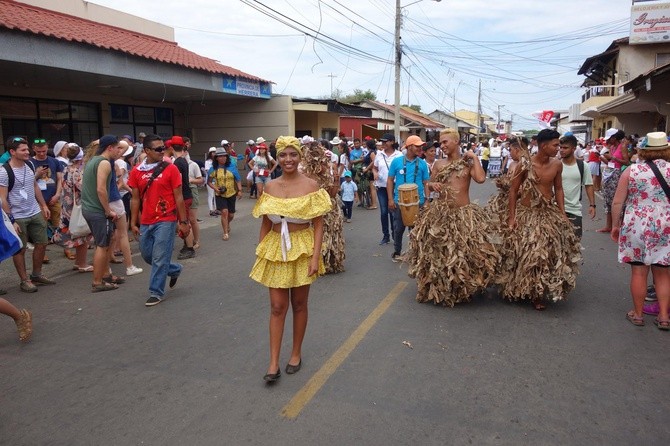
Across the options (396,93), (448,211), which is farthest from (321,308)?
(396,93)

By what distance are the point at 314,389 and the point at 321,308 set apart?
1.85 meters

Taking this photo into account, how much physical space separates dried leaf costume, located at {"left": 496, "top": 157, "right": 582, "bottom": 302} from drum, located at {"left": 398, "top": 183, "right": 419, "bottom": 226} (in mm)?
1414

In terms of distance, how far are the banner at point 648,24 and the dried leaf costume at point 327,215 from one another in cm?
2838

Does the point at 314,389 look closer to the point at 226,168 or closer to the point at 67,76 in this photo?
the point at 226,168

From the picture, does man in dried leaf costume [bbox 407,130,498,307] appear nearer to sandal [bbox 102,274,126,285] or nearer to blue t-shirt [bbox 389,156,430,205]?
blue t-shirt [bbox 389,156,430,205]

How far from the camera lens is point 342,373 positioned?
3.89 meters

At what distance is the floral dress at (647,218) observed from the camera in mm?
4793

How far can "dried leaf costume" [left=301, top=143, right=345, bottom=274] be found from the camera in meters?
6.86

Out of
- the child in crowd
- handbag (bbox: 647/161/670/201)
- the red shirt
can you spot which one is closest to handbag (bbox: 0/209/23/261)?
the red shirt

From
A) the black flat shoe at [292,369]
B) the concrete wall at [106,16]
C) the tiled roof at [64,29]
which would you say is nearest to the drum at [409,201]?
the black flat shoe at [292,369]

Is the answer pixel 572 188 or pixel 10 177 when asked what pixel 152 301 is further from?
pixel 572 188

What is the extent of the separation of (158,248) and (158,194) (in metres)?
0.62

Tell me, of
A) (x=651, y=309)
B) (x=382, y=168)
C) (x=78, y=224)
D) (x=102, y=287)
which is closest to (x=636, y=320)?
(x=651, y=309)

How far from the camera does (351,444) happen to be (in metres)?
2.99
